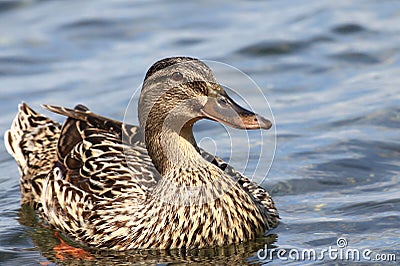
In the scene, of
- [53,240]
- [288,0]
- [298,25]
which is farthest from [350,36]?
[53,240]

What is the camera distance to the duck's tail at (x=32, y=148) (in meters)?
10.3

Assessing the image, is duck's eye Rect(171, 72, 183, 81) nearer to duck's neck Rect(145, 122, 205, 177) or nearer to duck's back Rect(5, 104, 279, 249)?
duck's neck Rect(145, 122, 205, 177)

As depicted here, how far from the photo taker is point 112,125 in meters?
9.84

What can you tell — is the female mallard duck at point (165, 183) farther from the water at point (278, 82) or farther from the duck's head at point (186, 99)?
the water at point (278, 82)

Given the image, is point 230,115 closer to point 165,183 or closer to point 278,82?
point 165,183

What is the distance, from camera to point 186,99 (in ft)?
27.5

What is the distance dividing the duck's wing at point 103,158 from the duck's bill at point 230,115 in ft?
3.73

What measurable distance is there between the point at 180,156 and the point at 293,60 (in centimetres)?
619

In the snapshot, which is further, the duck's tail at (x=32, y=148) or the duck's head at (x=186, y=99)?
the duck's tail at (x=32, y=148)

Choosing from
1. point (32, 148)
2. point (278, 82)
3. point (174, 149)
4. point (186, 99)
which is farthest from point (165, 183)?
point (278, 82)

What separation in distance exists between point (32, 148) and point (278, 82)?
14.1 ft

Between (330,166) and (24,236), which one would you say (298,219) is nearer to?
(330,166)

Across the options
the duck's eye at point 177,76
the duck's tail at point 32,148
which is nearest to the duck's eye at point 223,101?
the duck's eye at point 177,76

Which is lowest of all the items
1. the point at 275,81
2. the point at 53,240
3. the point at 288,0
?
the point at 53,240
